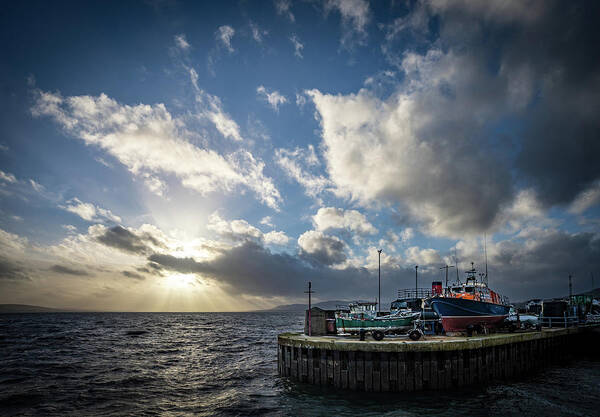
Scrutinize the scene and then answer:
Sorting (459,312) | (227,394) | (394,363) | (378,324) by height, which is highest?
(459,312)

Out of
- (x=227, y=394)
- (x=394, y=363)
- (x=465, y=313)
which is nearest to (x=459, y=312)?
(x=465, y=313)

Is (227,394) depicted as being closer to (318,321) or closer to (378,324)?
(318,321)

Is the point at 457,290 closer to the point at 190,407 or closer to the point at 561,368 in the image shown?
the point at 561,368

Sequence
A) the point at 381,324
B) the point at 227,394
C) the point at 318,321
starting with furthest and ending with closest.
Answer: the point at 381,324, the point at 318,321, the point at 227,394

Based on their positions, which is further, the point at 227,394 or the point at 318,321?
the point at 318,321

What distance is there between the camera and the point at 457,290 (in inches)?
1537

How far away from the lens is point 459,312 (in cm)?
2878

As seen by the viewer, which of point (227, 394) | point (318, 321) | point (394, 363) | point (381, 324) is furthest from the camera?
point (381, 324)

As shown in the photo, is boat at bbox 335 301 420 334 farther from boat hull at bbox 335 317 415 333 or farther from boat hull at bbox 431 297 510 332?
boat hull at bbox 431 297 510 332

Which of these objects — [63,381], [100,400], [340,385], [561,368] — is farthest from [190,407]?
[561,368]

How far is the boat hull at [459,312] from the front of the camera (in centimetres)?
2838

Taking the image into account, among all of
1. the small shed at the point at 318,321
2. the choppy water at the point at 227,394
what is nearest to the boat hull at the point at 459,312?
the choppy water at the point at 227,394

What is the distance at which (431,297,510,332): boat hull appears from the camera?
28.4m

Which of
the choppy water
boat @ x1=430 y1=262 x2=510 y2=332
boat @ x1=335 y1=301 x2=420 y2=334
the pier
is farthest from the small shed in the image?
→ boat @ x1=430 y1=262 x2=510 y2=332
